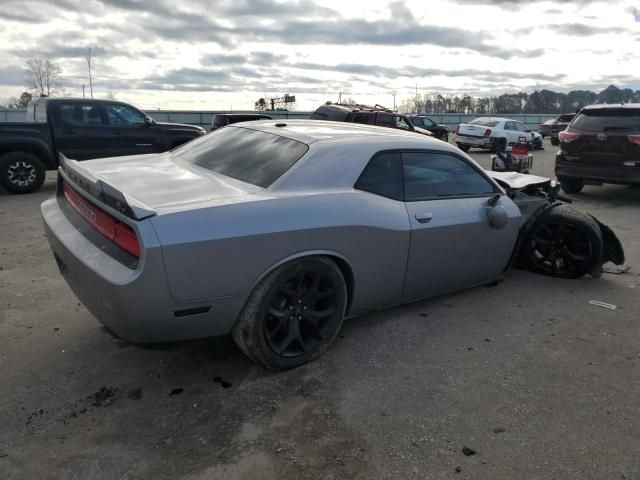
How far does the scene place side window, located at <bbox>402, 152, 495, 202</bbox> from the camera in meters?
3.75

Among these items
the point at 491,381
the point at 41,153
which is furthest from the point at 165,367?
the point at 41,153

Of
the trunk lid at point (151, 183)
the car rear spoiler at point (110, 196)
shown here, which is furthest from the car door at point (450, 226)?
the car rear spoiler at point (110, 196)

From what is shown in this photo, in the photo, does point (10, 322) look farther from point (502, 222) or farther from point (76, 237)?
point (502, 222)

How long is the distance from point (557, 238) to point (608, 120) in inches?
212

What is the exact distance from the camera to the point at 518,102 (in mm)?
54219

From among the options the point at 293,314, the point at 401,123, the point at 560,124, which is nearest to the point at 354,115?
the point at 401,123

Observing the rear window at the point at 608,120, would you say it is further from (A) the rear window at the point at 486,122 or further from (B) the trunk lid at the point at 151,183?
(A) the rear window at the point at 486,122

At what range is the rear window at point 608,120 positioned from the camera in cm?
882

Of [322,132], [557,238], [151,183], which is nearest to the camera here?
[151,183]

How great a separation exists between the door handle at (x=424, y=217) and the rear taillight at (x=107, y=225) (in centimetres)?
194

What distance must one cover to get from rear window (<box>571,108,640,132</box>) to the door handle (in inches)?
274

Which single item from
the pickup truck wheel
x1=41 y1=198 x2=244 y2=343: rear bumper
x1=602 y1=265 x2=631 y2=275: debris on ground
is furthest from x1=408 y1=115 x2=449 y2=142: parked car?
x1=41 y1=198 x2=244 y2=343: rear bumper

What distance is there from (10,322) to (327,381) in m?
2.46

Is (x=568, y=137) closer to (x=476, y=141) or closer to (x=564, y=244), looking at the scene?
(x=564, y=244)
